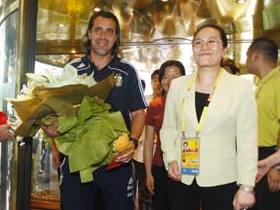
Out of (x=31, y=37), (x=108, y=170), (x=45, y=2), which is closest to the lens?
(x=108, y=170)

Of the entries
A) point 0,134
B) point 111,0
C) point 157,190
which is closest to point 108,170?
point 0,134

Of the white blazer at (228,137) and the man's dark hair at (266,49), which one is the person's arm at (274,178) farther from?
the man's dark hair at (266,49)

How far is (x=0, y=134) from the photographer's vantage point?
2.04 m

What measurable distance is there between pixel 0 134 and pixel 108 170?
21.4 inches

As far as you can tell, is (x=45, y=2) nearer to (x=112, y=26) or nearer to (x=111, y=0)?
(x=111, y=0)

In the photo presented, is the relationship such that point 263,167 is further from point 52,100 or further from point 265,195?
point 52,100

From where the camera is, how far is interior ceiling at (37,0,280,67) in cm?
488

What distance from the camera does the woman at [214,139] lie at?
181cm

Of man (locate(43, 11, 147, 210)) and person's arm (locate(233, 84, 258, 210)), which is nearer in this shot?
person's arm (locate(233, 84, 258, 210))

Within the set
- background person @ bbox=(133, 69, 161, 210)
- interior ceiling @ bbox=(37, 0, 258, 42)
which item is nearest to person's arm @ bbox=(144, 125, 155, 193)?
background person @ bbox=(133, 69, 161, 210)

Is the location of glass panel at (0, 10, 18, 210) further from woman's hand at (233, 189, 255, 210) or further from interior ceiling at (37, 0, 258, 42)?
interior ceiling at (37, 0, 258, 42)

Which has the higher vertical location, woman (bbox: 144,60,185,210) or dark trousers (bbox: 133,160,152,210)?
woman (bbox: 144,60,185,210)

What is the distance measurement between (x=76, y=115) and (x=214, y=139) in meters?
0.58

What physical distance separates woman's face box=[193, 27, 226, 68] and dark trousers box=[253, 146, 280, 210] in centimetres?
89
